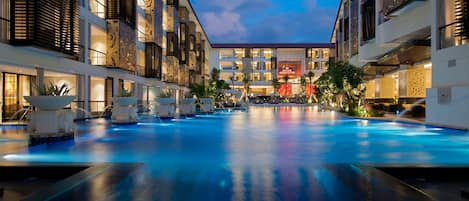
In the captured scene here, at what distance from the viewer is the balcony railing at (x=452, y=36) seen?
1511cm

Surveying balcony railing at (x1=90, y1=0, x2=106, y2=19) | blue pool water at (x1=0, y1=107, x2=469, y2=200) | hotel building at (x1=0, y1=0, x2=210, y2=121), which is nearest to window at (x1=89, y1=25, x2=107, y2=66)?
hotel building at (x1=0, y1=0, x2=210, y2=121)

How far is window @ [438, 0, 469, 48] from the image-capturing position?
48.6ft

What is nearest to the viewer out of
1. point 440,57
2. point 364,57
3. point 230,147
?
point 230,147

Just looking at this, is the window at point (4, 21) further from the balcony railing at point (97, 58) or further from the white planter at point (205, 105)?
the white planter at point (205, 105)

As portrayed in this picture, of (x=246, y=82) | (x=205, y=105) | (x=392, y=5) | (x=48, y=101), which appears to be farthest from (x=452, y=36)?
(x=246, y=82)

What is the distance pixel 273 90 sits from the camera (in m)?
93.6

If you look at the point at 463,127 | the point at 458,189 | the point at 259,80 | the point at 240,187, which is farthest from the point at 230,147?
the point at 259,80

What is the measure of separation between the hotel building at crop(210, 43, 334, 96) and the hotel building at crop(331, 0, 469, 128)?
49269mm

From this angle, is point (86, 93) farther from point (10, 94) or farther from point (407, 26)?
point (407, 26)

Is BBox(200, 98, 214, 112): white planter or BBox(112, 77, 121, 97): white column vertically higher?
BBox(112, 77, 121, 97): white column

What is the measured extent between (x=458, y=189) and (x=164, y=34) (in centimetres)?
3798

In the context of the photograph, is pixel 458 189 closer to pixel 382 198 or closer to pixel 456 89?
pixel 382 198

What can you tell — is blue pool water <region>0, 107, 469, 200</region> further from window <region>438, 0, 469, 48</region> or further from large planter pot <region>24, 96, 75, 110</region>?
window <region>438, 0, 469, 48</region>

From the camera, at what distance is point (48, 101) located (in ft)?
33.0
